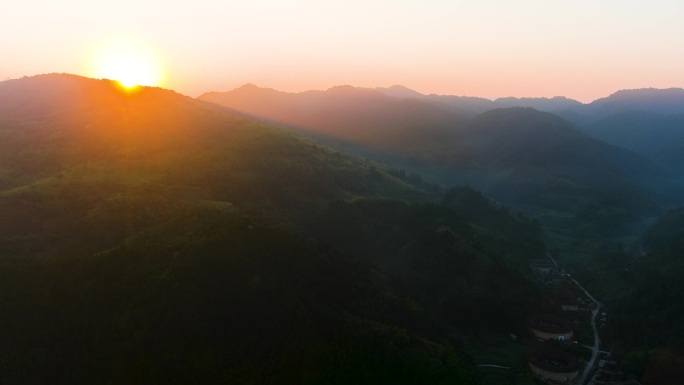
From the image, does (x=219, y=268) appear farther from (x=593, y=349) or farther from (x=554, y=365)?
(x=593, y=349)

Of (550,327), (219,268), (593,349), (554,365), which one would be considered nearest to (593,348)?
(593,349)

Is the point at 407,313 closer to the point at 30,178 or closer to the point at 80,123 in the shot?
the point at 30,178

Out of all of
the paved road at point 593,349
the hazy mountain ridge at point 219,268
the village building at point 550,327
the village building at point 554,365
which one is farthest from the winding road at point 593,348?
the hazy mountain ridge at point 219,268

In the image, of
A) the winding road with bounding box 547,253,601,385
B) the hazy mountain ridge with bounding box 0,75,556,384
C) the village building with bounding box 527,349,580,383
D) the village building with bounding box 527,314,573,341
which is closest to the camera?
the hazy mountain ridge with bounding box 0,75,556,384

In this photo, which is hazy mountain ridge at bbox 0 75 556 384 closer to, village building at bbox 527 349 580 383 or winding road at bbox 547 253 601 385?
winding road at bbox 547 253 601 385

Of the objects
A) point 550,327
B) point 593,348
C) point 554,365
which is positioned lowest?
point 593,348

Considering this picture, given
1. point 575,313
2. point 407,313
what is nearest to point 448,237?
point 575,313

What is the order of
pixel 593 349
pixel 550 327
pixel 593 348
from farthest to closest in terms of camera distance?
pixel 550 327 < pixel 593 348 < pixel 593 349

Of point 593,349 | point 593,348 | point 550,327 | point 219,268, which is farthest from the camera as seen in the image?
point 550,327

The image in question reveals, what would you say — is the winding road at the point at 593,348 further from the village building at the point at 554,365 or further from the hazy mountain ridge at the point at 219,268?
the hazy mountain ridge at the point at 219,268

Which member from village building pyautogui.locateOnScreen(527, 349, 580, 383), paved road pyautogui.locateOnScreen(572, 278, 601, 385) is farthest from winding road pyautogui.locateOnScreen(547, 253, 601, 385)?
village building pyautogui.locateOnScreen(527, 349, 580, 383)

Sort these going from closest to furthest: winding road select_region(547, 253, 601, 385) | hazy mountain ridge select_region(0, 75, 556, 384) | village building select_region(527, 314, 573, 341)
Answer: hazy mountain ridge select_region(0, 75, 556, 384), winding road select_region(547, 253, 601, 385), village building select_region(527, 314, 573, 341)
